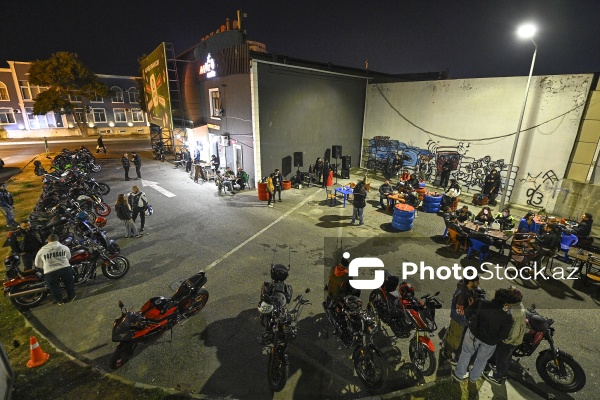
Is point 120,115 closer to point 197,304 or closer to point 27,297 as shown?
point 27,297

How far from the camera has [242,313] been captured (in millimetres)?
6969

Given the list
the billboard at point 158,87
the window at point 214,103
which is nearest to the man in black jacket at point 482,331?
the window at point 214,103

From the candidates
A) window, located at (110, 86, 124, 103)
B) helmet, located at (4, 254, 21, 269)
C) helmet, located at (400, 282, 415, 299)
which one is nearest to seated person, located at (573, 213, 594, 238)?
helmet, located at (400, 282, 415, 299)

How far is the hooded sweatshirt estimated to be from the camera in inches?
261

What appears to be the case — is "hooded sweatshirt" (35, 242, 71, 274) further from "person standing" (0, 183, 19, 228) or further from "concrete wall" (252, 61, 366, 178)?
"concrete wall" (252, 61, 366, 178)

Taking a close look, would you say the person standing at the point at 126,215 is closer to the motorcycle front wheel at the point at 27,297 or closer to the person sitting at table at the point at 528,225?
the motorcycle front wheel at the point at 27,297

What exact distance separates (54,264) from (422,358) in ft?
27.1

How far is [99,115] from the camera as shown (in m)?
43.3

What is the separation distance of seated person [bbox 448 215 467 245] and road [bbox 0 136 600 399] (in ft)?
2.03

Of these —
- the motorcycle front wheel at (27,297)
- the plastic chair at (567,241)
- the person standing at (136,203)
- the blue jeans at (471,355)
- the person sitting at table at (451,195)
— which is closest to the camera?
the blue jeans at (471,355)

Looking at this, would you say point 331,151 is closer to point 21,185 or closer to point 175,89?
point 175,89

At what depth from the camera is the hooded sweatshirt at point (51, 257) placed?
6629 millimetres

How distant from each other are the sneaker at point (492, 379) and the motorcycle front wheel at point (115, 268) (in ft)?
30.2

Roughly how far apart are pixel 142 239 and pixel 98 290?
3153 millimetres
